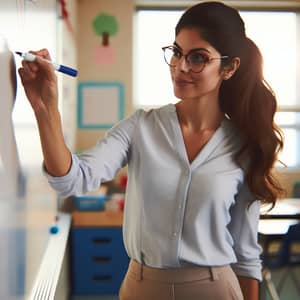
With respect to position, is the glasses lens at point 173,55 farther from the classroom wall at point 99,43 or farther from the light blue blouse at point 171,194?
the classroom wall at point 99,43

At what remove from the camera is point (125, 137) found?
106 centimetres

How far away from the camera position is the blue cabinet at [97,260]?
9.72 feet

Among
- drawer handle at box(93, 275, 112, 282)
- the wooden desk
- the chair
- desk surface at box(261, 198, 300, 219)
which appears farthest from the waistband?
drawer handle at box(93, 275, 112, 282)

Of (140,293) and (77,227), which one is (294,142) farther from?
(140,293)

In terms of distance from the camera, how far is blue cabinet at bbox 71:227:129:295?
2.96m

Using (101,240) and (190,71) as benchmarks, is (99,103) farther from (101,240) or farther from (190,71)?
(190,71)

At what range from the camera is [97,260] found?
3.04m

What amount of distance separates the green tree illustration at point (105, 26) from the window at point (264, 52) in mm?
311

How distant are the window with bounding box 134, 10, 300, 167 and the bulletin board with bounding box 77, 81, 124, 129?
0.80 ft

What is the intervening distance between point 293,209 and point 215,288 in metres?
1.85

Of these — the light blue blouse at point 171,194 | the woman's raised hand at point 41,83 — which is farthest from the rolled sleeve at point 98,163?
the woman's raised hand at point 41,83

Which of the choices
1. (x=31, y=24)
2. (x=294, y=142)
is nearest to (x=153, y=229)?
(x=31, y=24)

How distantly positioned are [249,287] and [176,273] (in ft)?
0.92

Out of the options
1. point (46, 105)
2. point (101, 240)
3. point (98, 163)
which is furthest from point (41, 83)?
point (101, 240)
